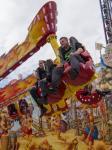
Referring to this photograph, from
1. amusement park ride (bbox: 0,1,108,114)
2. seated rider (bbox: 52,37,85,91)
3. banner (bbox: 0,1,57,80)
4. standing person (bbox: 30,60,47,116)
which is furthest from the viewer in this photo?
banner (bbox: 0,1,57,80)

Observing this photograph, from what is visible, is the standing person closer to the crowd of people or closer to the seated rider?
the crowd of people

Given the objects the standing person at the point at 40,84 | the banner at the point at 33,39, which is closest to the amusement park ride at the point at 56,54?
the banner at the point at 33,39

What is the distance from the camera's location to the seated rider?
7363mm

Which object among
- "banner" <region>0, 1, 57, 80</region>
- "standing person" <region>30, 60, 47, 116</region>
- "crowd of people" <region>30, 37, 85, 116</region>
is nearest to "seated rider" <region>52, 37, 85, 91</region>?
"crowd of people" <region>30, 37, 85, 116</region>

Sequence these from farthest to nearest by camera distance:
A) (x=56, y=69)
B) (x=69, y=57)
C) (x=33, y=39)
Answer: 1. (x=33, y=39)
2. (x=56, y=69)
3. (x=69, y=57)

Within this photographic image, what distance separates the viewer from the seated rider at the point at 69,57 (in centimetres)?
736

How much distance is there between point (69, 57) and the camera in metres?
7.60

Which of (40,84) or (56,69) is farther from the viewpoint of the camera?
(40,84)

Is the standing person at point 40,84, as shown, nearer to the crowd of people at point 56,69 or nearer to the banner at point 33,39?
the crowd of people at point 56,69

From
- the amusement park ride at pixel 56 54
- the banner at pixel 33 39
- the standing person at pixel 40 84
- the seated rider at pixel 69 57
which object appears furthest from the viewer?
the banner at pixel 33 39

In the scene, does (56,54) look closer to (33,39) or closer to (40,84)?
(40,84)

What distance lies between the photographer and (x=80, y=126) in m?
11.9

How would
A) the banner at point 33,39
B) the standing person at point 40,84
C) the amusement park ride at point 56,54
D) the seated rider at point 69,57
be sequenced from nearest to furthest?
the seated rider at point 69,57
the amusement park ride at point 56,54
the standing person at point 40,84
the banner at point 33,39

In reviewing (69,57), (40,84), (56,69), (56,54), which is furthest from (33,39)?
(69,57)
